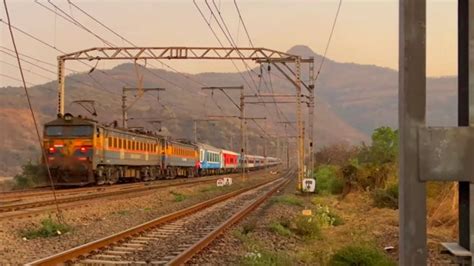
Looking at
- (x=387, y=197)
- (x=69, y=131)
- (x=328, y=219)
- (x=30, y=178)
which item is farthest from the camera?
(x=30, y=178)

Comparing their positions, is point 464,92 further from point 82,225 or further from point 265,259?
point 82,225

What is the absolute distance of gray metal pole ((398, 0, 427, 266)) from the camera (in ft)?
12.8

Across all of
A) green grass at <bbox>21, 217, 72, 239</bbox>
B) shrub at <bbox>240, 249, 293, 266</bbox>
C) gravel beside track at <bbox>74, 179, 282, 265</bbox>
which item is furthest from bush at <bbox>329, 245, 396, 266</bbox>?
green grass at <bbox>21, 217, 72, 239</bbox>

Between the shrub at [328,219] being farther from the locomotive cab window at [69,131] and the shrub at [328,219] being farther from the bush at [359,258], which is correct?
the locomotive cab window at [69,131]

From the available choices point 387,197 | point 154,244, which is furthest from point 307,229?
point 387,197

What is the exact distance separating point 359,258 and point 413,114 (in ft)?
16.8

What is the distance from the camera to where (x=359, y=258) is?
860 centimetres

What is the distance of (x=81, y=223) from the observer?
1571cm

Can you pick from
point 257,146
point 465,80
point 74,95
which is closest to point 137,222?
point 465,80

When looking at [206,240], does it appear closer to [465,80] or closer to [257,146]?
[465,80]

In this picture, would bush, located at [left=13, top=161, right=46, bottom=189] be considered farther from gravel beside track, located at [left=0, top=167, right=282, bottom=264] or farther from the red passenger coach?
the red passenger coach

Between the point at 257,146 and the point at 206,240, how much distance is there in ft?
471

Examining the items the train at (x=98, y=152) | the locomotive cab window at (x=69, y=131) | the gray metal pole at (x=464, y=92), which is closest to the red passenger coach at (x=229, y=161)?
the train at (x=98, y=152)

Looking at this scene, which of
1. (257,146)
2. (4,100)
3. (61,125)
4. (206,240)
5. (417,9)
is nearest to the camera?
(417,9)
